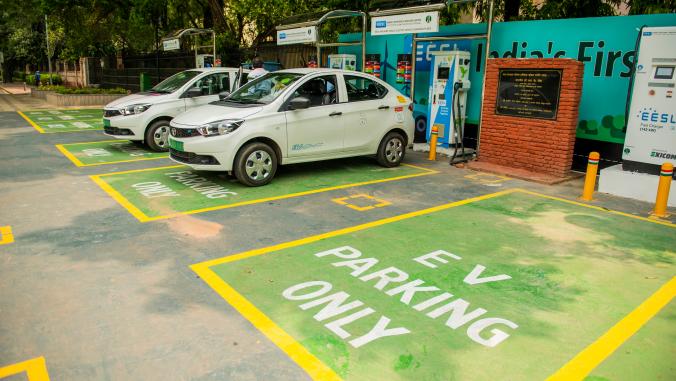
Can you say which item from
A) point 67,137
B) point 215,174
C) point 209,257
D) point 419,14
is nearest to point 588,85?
point 419,14

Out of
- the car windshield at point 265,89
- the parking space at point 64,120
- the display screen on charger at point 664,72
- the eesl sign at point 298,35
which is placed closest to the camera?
the display screen on charger at point 664,72

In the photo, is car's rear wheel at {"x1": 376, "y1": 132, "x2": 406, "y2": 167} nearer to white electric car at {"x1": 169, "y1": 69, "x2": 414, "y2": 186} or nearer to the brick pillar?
white electric car at {"x1": 169, "y1": 69, "x2": 414, "y2": 186}

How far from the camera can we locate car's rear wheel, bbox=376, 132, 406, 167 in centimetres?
934

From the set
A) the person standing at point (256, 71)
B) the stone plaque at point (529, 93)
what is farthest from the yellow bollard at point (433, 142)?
the person standing at point (256, 71)

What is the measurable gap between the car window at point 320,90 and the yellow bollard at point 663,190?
16.0 feet

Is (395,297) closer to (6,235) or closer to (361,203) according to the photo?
(361,203)

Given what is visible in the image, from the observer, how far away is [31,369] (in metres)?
3.27

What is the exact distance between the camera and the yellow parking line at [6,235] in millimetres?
5461

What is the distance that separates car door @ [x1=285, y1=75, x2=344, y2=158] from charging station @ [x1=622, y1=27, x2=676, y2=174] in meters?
4.54

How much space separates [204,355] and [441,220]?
3.83m

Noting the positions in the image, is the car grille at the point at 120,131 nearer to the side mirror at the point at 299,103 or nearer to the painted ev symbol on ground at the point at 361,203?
the side mirror at the point at 299,103

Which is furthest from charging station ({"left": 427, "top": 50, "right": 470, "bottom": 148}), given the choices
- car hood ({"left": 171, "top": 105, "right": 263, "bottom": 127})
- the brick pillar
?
car hood ({"left": 171, "top": 105, "right": 263, "bottom": 127})

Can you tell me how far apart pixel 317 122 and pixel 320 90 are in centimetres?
63

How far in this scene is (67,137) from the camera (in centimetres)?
1260
